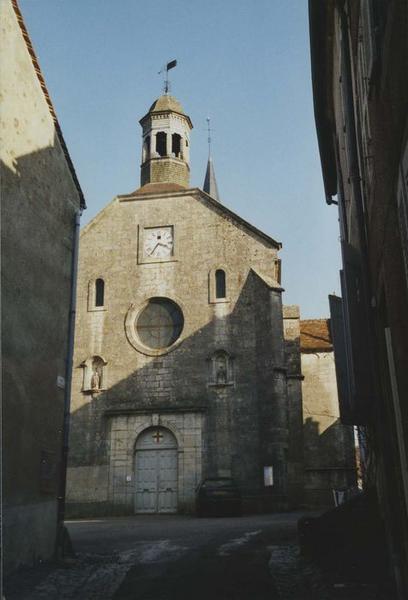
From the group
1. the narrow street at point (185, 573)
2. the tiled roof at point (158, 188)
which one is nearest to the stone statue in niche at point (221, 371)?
the tiled roof at point (158, 188)

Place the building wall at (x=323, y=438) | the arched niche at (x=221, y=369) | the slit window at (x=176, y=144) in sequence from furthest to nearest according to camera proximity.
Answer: the slit window at (x=176, y=144) < the building wall at (x=323, y=438) < the arched niche at (x=221, y=369)

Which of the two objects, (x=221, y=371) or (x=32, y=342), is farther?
(x=221, y=371)

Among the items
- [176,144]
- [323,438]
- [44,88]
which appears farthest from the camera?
[176,144]

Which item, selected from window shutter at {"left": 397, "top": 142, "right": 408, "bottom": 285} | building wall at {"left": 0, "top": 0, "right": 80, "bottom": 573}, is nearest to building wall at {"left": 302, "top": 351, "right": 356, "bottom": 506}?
building wall at {"left": 0, "top": 0, "right": 80, "bottom": 573}

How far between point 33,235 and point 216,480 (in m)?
11.9

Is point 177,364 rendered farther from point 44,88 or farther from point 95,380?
point 44,88

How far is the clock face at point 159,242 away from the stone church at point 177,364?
0.04 metres

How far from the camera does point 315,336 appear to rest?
29953 millimetres

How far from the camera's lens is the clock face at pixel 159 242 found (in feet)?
78.9

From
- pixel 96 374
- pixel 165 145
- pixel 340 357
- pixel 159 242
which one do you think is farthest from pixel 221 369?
pixel 340 357

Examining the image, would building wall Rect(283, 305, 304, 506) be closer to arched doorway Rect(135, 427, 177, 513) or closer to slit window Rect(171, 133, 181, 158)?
arched doorway Rect(135, 427, 177, 513)

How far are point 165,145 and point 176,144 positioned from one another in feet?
1.89

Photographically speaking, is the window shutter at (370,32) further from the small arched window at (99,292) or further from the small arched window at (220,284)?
the small arched window at (99,292)

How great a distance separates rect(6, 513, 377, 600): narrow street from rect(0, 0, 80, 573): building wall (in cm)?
83
